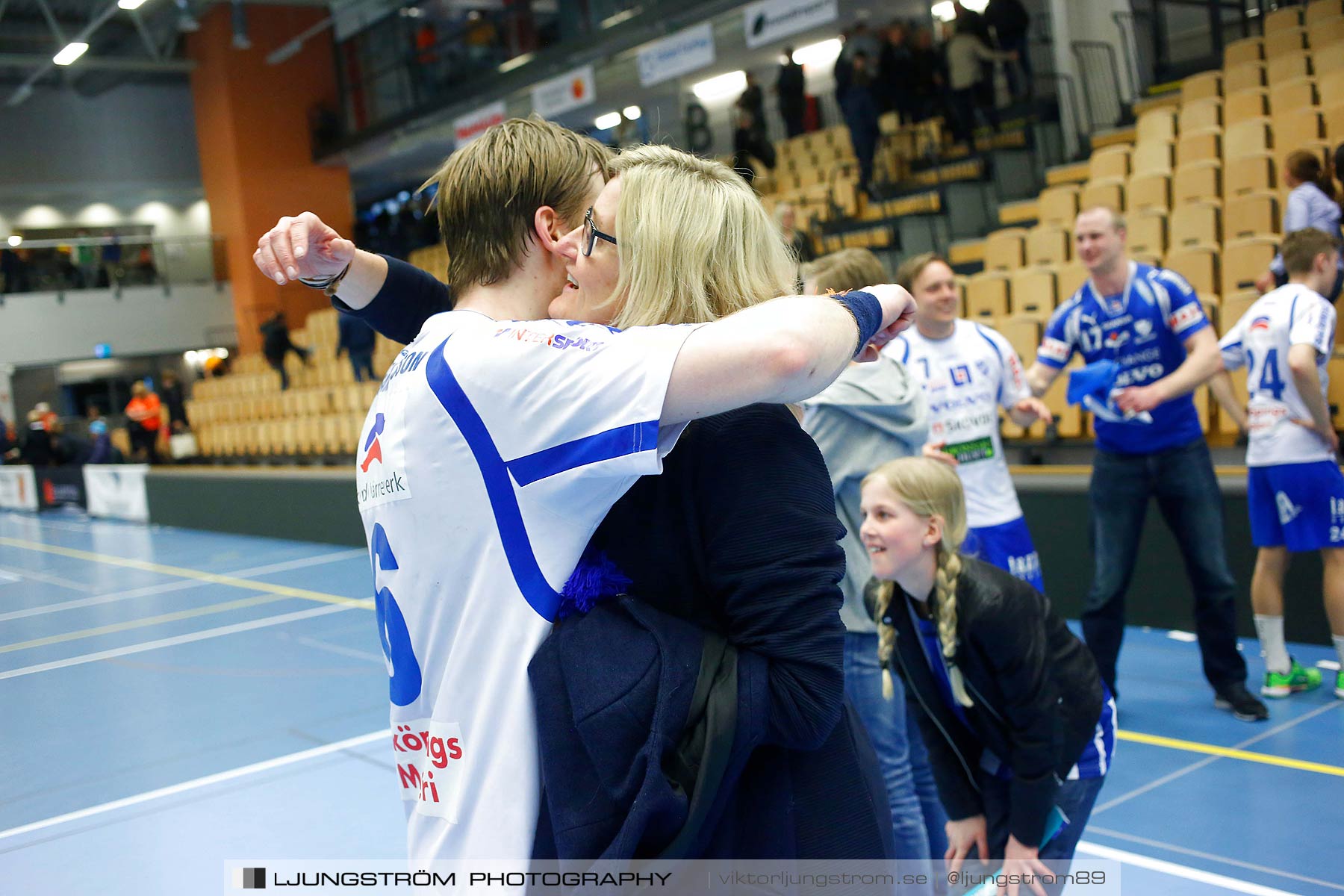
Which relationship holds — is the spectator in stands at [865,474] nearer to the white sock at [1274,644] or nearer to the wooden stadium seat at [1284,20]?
the white sock at [1274,644]

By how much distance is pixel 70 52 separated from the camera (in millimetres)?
16594

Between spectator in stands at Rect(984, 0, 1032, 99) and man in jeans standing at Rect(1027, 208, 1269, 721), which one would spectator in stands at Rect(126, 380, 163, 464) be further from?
man in jeans standing at Rect(1027, 208, 1269, 721)

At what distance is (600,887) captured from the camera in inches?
43.5

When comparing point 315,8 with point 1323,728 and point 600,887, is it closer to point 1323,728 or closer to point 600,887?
point 1323,728

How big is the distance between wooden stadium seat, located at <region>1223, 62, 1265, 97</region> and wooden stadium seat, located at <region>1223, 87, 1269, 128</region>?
36 cm

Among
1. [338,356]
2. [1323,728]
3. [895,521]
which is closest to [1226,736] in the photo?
[1323,728]

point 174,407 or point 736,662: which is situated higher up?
point 174,407

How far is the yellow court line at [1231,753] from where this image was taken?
3.56 meters

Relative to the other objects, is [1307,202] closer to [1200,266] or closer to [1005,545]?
[1200,266]

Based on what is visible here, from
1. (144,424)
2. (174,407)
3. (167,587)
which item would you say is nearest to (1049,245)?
(167,587)

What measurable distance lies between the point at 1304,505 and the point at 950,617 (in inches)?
110

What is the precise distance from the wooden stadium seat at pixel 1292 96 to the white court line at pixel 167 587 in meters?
8.33

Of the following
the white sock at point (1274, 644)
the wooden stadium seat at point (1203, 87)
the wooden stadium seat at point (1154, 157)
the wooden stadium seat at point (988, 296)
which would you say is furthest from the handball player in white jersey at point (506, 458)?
the wooden stadium seat at point (1203, 87)

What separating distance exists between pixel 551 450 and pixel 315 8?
22.0m
